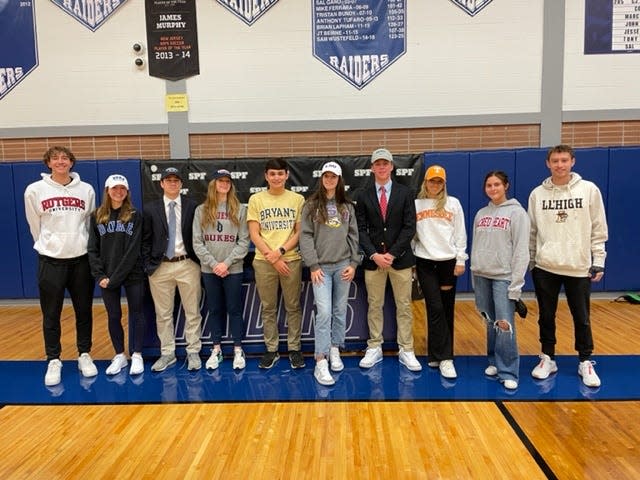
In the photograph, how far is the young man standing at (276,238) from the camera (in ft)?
13.9

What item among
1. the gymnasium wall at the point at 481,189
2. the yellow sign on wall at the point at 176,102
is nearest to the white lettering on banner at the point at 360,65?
the gymnasium wall at the point at 481,189

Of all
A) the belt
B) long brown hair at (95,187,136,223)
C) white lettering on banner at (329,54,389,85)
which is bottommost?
the belt

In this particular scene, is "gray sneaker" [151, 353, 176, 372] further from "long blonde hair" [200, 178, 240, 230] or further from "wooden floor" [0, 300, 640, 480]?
"long blonde hair" [200, 178, 240, 230]

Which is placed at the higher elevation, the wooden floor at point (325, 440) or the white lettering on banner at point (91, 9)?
the white lettering on banner at point (91, 9)

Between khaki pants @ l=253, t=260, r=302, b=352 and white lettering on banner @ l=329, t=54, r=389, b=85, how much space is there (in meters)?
3.80

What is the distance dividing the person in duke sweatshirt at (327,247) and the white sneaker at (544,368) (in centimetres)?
170

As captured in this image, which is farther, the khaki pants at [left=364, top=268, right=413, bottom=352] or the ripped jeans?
the khaki pants at [left=364, top=268, right=413, bottom=352]

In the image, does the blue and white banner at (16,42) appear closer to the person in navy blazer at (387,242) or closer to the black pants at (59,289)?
the black pants at (59,289)

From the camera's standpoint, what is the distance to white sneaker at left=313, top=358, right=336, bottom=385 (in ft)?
13.3

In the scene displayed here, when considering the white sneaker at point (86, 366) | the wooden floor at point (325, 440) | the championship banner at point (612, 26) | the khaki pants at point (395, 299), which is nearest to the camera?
the wooden floor at point (325, 440)

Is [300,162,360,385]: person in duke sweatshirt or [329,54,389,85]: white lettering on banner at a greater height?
[329,54,389,85]: white lettering on banner

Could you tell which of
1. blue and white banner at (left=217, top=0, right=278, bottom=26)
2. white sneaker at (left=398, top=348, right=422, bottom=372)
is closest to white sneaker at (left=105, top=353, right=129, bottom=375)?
white sneaker at (left=398, top=348, right=422, bottom=372)

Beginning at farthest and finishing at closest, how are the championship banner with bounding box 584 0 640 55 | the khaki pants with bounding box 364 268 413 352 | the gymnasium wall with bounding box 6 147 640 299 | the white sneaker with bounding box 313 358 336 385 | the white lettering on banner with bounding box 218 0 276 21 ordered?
the white lettering on banner with bounding box 218 0 276 21 < the championship banner with bounding box 584 0 640 55 < the gymnasium wall with bounding box 6 147 640 299 < the khaki pants with bounding box 364 268 413 352 < the white sneaker with bounding box 313 358 336 385

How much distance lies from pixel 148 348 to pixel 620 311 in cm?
563
